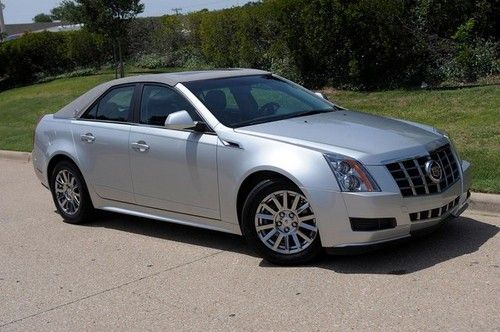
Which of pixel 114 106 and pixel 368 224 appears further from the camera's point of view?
pixel 114 106

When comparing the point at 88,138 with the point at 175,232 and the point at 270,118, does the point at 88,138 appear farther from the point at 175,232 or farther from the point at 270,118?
the point at 270,118

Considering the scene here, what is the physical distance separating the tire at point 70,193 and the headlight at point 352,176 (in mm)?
3165

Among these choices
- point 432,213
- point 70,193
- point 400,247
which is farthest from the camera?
point 70,193

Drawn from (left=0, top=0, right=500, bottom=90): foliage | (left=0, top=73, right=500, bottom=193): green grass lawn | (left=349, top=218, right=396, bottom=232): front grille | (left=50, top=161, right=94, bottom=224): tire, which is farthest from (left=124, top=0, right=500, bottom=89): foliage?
(left=349, top=218, right=396, bottom=232): front grille

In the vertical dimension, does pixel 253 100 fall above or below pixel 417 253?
above

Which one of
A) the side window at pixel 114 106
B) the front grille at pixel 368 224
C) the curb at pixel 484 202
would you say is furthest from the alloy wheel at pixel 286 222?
the curb at pixel 484 202

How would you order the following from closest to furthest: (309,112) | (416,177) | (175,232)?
(416,177) → (309,112) → (175,232)

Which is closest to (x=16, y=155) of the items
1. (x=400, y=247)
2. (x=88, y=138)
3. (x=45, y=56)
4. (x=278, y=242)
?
(x=88, y=138)

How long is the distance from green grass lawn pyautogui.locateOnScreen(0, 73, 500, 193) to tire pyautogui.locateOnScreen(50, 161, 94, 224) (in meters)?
4.03

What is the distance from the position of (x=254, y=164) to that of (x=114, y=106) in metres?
2.18

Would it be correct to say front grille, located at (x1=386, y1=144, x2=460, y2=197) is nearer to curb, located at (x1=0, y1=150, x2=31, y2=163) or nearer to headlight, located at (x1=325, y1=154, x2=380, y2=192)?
headlight, located at (x1=325, y1=154, x2=380, y2=192)

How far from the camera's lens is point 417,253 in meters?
5.76

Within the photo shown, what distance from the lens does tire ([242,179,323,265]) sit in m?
5.52

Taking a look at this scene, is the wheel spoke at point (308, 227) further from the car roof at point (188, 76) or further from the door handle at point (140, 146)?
the car roof at point (188, 76)
